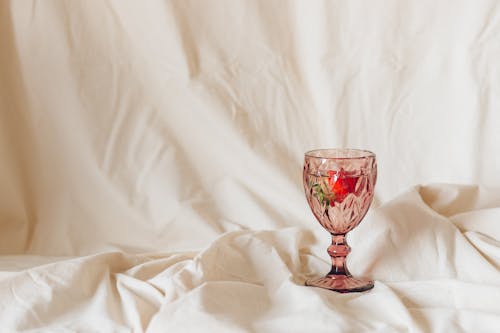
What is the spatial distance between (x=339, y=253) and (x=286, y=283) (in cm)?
12

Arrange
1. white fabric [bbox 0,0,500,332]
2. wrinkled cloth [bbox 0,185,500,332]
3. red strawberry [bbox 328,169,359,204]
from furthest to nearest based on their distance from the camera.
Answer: white fabric [bbox 0,0,500,332] → red strawberry [bbox 328,169,359,204] → wrinkled cloth [bbox 0,185,500,332]

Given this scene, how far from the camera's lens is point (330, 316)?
1.49 metres

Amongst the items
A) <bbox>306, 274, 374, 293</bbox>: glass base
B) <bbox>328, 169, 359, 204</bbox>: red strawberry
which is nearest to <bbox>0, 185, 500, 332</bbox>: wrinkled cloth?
<bbox>306, 274, 374, 293</bbox>: glass base

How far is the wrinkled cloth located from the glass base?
0.03 m

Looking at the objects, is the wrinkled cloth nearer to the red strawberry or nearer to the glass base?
the glass base

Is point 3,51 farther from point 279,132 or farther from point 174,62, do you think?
point 279,132

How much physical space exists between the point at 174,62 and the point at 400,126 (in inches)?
19.9

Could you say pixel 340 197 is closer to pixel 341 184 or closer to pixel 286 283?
pixel 341 184

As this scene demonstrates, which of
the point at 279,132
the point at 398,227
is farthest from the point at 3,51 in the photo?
the point at 398,227

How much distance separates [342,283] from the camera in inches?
66.9

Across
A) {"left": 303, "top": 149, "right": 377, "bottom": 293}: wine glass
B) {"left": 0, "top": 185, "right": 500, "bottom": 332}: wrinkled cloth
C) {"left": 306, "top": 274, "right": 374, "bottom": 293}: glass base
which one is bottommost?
{"left": 306, "top": 274, "right": 374, "bottom": 293}: glass base

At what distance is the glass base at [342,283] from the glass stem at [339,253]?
0.04 feet

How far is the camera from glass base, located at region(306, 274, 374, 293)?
168 cm

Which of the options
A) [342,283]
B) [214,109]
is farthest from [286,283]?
[214,109]
